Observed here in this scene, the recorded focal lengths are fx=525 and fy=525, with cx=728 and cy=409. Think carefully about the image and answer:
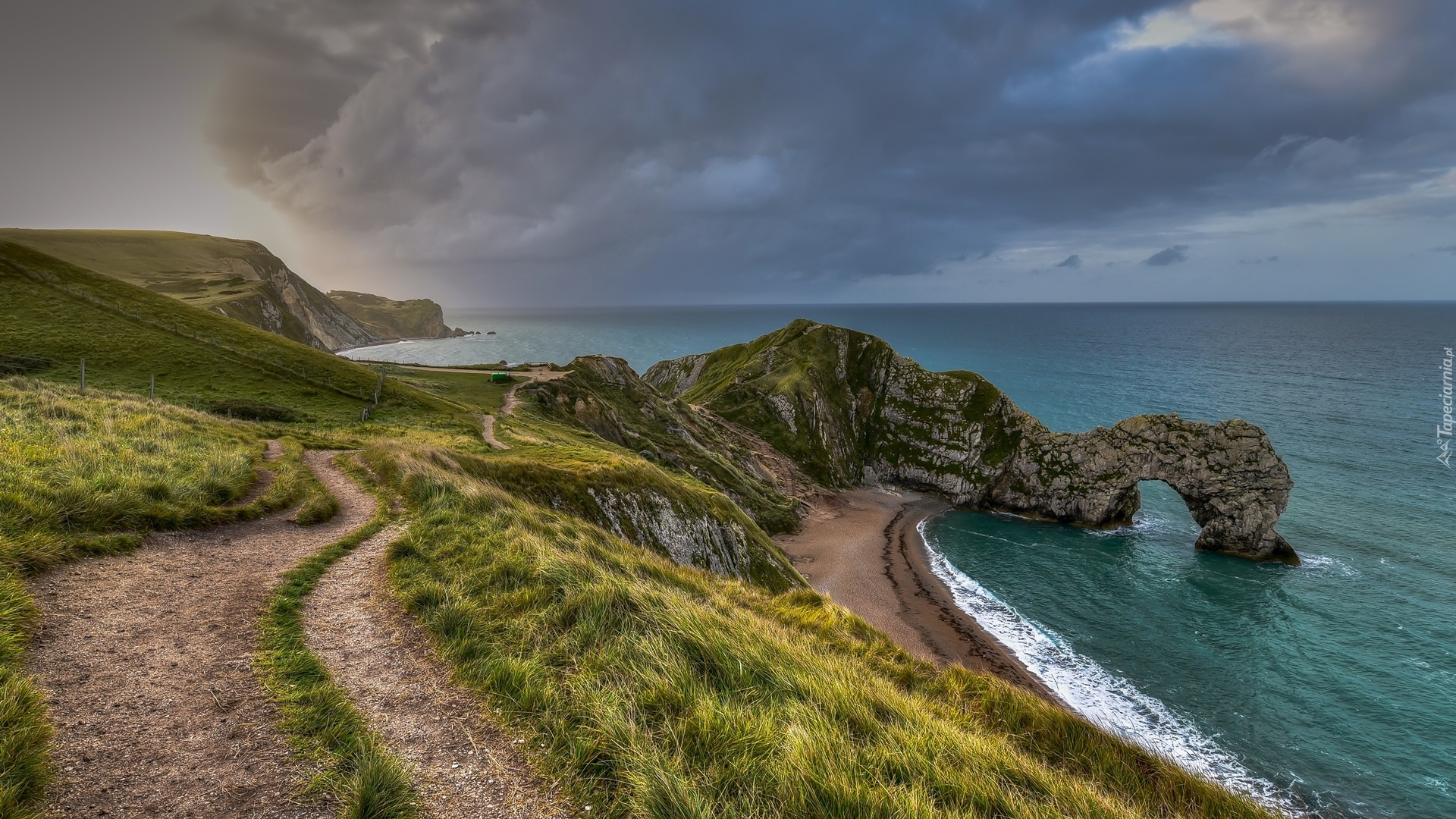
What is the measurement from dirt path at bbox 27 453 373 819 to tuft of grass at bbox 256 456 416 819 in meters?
0.19

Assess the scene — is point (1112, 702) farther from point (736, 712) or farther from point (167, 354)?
point (167, 354)

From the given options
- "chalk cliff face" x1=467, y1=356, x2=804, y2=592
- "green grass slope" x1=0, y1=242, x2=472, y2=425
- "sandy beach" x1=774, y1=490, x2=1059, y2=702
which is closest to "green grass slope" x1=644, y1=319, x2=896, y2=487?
"chalk cliff face" x1=467, y1=356, x2=804, y2=592

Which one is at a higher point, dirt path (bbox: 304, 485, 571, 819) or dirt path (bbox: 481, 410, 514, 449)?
dirt path (bbox: 304, 485, 571, 819)

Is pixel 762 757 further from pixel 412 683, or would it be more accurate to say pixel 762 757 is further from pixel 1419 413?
pixel 1419 413

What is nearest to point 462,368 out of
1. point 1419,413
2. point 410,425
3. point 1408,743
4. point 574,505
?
point 410,425

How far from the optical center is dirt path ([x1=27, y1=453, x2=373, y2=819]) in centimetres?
497

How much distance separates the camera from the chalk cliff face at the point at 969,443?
65.2 m

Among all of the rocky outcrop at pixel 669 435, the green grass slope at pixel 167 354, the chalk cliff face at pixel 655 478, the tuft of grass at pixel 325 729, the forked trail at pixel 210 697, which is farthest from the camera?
the rocky outcrop at pixel 669 435

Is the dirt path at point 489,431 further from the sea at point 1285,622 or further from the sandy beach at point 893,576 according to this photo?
A: the sea at point 1285,622

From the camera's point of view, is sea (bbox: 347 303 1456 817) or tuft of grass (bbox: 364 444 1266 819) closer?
tuft of grass (bbox: 364 444 1266 819)

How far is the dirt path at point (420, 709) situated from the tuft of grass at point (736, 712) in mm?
316

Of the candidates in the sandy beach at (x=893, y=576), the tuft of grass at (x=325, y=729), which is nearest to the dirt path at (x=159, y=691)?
the tuft of grass at (x=325, y=729)

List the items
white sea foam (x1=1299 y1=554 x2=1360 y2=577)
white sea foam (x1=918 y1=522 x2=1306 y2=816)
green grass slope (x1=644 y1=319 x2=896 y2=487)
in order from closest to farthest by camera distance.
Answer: white sea foam (x1=918 y1=522 x2=1306 y2=816), white sea foam (x1=1299 y1=554 x2=1360 y2=577), green grass slope (x1=644 y1=319 x2=896 y2=487)

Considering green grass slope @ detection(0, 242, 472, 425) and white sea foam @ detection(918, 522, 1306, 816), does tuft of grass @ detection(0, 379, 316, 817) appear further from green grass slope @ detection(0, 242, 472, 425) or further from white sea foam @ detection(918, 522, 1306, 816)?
white sea foam @ detection(918, 522, 1306, 816)
